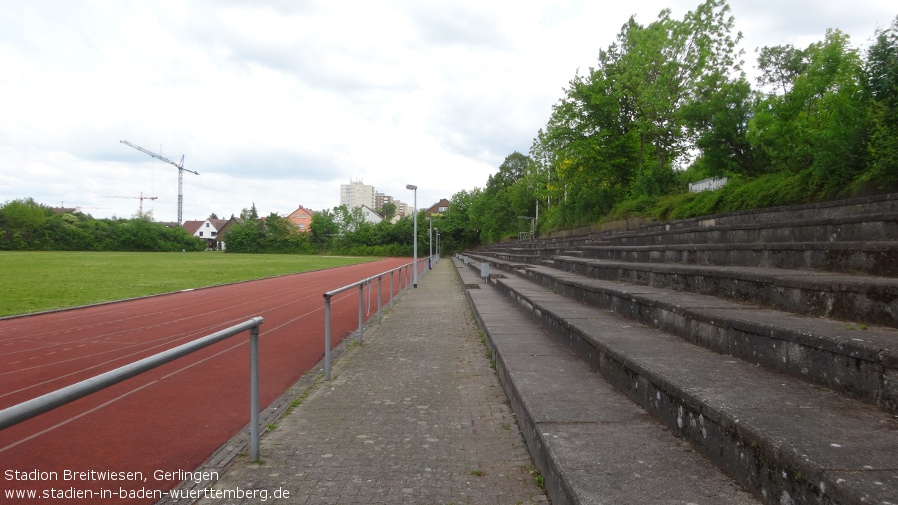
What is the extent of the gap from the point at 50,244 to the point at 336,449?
9583 centimetres

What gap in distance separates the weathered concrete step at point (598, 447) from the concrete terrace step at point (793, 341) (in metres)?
0.79

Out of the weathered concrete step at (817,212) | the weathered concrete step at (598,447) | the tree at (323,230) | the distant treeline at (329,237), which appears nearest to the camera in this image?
the weathered concrete step at (598,447)

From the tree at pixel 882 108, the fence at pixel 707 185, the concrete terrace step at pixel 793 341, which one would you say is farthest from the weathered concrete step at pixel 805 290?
the fence at pixel 707 185

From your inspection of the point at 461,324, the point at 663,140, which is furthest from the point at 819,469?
the point at 663,140

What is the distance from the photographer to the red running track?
291 centimetres

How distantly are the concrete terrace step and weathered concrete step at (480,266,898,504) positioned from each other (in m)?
0.08

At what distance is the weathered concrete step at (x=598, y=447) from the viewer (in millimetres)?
2125

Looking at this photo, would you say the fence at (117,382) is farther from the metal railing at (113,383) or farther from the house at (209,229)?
the house at (209,229)

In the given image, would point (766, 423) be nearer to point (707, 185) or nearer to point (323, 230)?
point (707, 185)

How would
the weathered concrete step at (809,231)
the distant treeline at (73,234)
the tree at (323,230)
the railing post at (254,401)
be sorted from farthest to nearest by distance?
the tree at (323,230)
the distant treeline at (73,234)
the weathered concrete step at (809,231)
the railing post at (254,401)

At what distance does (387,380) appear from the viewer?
218 inches

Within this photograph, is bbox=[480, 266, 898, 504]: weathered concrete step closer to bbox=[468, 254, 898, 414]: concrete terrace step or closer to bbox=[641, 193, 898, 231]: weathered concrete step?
bbox=[468, 254, 898, 414]: concrete terrace step

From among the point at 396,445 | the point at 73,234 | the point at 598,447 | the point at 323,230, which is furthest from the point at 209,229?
the point at 598,447

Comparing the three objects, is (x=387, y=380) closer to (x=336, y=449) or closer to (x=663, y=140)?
(x=336, y=449)
